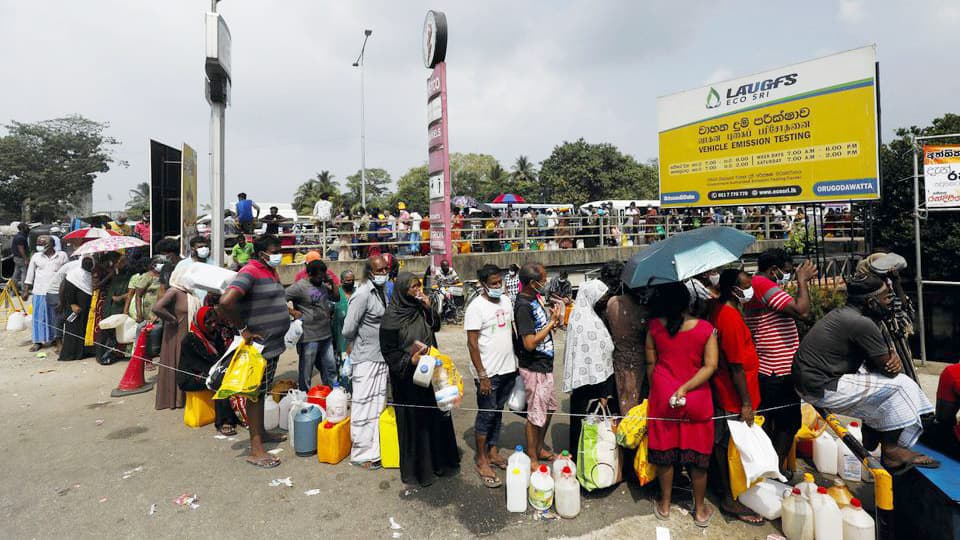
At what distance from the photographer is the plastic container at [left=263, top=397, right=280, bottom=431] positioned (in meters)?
5.00

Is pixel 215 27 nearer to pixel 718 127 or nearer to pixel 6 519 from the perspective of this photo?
pixel 6 519

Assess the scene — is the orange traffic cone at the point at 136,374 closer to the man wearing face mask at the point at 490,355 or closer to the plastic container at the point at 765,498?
the man wearing face mask at the point at 490,355

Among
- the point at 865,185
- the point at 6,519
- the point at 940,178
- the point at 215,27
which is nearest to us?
the point at 6,519

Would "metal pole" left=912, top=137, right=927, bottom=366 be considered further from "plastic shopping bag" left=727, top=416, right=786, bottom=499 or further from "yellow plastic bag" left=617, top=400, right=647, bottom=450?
"yellow plastic bag" left=617, top=400, right=647, bottom=450

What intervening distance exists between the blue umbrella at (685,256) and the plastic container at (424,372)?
4.92 ft

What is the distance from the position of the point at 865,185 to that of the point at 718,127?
336 centimetres

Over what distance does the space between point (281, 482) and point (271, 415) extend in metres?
1.15

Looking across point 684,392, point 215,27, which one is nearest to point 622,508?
point 684,392

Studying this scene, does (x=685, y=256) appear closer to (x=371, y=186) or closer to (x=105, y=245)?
(x=105, y=245)

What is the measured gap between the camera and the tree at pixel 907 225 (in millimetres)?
9570

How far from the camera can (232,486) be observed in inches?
156

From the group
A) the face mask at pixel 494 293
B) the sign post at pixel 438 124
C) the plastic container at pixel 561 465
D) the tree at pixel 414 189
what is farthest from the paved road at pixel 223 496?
the tree at pixel 414 189

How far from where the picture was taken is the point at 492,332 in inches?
155

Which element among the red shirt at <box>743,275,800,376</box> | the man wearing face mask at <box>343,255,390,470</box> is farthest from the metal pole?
the man wearing face mask at <box>343,255,390,470</box>
